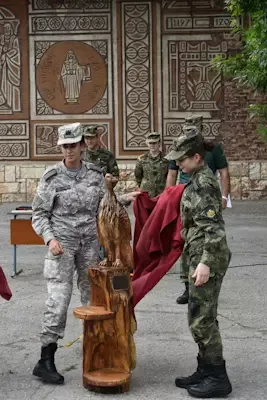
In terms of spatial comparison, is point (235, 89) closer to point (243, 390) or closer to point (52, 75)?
point (52, 75)

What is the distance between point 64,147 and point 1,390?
6.13 ft

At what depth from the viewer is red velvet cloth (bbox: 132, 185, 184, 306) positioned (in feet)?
19.7

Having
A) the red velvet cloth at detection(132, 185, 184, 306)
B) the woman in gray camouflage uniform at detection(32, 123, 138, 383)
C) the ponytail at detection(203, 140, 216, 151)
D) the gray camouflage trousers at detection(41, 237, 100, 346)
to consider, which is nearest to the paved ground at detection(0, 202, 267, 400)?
the woman in gray camouflage uniform at detection(32, 123, 138, 383)

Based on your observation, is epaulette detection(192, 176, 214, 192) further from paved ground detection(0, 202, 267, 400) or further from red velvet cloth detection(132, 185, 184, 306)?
paved ground detection(0, 202, 267, 400)

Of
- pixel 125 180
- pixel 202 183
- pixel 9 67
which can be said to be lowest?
pixel 125 180

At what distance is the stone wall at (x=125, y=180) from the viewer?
1825 centimetres

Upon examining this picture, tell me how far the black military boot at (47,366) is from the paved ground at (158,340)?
7 cm

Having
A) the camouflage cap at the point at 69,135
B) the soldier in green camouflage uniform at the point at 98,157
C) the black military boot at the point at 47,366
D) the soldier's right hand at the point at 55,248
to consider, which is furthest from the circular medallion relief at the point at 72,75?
the black military boot at the point at 47,366

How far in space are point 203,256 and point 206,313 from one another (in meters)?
0.41

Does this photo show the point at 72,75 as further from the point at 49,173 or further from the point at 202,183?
the point at 202,183

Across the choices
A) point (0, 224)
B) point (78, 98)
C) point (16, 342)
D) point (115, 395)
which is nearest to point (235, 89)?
point (78, 98)

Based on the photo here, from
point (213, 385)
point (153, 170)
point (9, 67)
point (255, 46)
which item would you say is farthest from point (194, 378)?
point (9, 67)

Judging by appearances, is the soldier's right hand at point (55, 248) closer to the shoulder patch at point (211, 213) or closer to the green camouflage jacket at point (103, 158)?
the shoulder patch at point (211, 213)

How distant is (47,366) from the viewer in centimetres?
596
